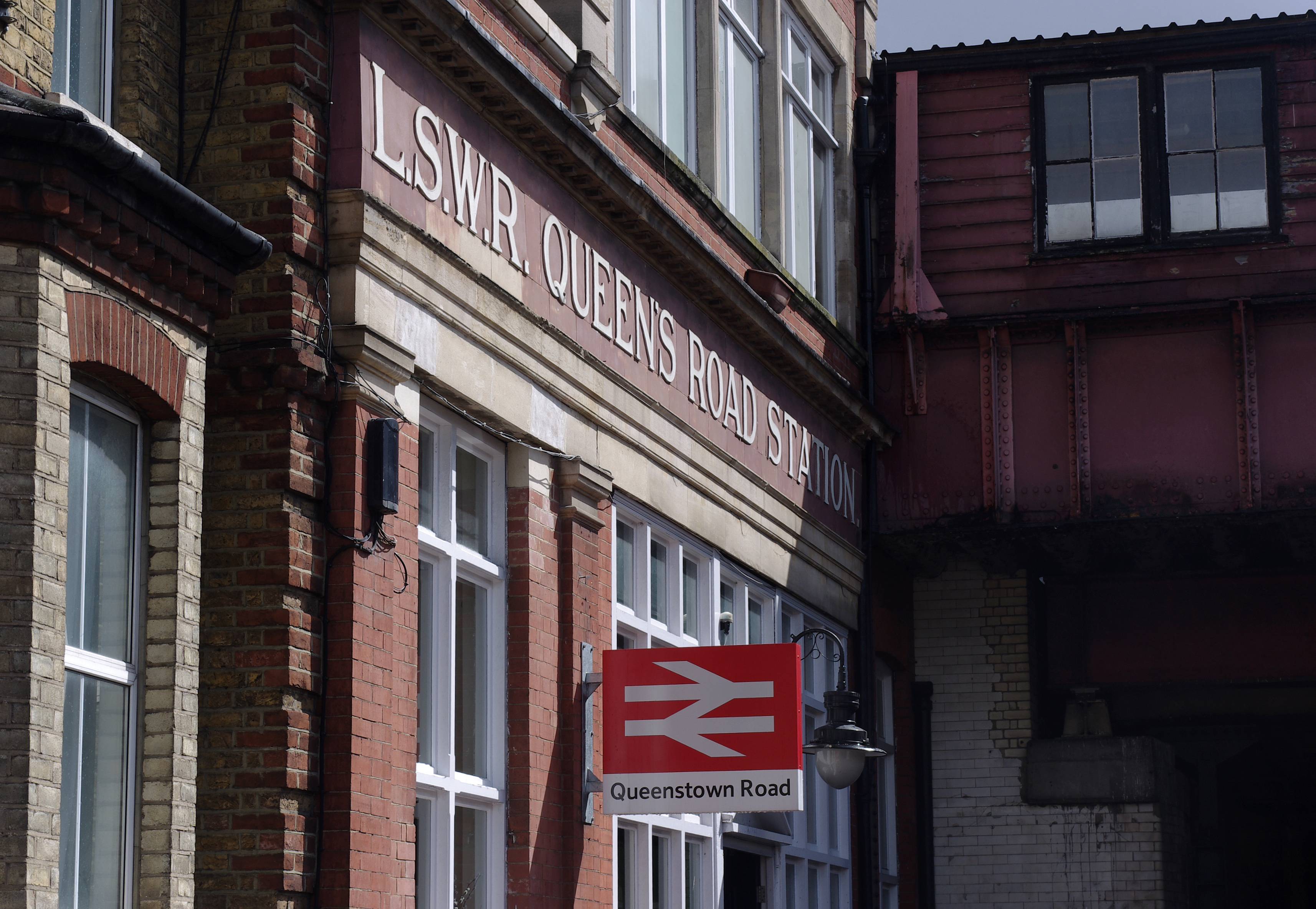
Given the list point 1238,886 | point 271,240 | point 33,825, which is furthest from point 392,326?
point 1238,886

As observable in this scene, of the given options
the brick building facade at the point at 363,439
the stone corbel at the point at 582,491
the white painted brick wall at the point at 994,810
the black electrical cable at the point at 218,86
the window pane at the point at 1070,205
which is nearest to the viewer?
the brick building facade at the point at 363,439

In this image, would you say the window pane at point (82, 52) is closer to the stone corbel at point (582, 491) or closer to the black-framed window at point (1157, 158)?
the stone corbel at point (582, 491)

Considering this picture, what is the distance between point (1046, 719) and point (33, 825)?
13518 mm

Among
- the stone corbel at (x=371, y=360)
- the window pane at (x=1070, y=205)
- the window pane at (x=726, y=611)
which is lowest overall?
the window pane at (x=726, y=611)

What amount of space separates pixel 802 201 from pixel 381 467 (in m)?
8.66

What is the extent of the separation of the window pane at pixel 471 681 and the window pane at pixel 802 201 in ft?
22.2

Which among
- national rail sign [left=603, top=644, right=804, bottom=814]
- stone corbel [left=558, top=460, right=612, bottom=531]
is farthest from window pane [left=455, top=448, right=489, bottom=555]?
national rail sign [left=603, top=644, right=804, bottom=814]

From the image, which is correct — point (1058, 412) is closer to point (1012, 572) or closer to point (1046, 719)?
point (1012, 572)

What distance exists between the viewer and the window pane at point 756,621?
14.7 metres

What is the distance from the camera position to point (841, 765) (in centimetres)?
1149

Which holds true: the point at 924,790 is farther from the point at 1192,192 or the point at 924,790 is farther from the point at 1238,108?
the point at 1238,108

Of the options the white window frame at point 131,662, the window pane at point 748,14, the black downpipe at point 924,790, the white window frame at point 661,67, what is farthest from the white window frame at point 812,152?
the white window frame at point 131,662

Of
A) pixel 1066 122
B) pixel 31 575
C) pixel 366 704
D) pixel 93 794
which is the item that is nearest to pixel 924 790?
pixel 1066 122

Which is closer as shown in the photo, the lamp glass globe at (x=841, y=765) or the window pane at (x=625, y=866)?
the lamp glass globe at (x=841, y=765)
